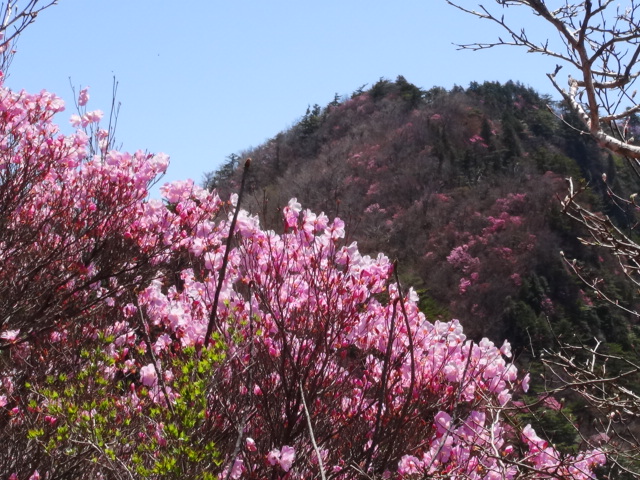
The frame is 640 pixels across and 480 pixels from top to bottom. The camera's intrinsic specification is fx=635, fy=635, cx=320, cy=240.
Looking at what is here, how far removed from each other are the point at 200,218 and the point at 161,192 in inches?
16.1

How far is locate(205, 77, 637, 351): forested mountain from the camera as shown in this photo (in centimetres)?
2648

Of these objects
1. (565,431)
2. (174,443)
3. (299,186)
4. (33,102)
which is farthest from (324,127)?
(174,443)

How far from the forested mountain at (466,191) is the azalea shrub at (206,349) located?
557 inches

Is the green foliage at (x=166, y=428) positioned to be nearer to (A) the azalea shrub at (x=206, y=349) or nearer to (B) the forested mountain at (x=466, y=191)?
(A) the azalea shrub at (x=206, y=349)

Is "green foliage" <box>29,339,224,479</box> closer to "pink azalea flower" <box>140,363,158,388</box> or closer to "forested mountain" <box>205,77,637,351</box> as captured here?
"pink azalea flower" <box>140,363,158,388</box>

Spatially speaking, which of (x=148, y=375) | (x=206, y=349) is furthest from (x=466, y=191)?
(x=206, y=349)

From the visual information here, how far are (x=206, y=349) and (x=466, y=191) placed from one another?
1368 inches

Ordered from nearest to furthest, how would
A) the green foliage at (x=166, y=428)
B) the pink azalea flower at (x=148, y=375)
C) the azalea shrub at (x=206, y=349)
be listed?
the green foliage at (x=166, y=428), the azalea shrub at (x=206, y=349), the pink azalea flower at (x=148, y=375)

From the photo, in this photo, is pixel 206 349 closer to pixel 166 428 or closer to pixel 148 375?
pixel 166 428

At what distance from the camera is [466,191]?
3644 cm

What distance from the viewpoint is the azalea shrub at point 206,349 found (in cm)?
330

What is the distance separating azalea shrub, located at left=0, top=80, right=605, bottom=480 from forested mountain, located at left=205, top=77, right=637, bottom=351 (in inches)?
557

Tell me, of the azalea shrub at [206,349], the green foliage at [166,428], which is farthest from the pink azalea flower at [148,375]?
the green foliage at [166,428]

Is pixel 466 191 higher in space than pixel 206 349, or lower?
higher
